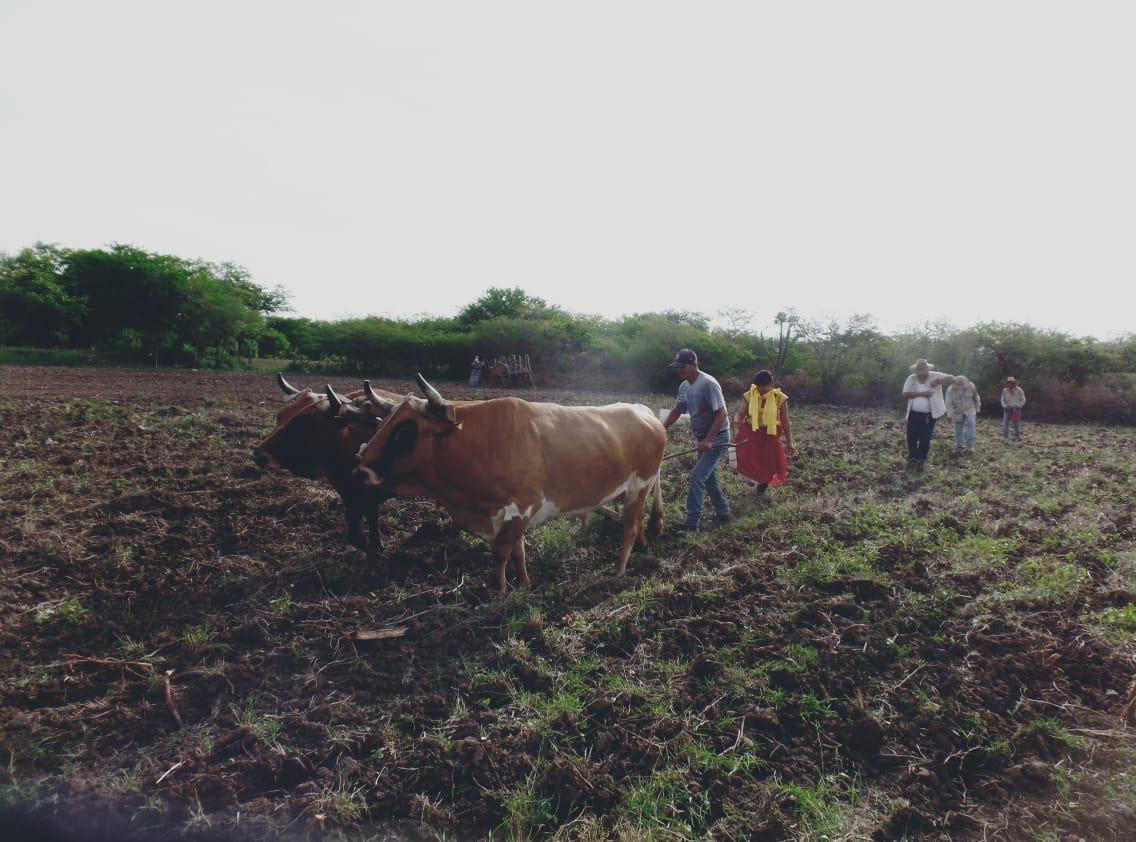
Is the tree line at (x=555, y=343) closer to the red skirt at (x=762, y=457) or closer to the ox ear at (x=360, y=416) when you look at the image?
the red skirt at (x=762, y=457)

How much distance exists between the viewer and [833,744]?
3.14 m

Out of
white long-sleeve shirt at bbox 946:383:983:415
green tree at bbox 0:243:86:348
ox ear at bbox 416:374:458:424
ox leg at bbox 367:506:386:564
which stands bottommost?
ox leg at bbox 367:506:386:564

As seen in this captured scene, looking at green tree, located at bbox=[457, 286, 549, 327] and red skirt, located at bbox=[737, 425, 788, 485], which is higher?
green tree, located at bbox=[457, 286, 549, 327]

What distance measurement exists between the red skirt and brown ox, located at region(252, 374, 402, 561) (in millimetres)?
4452

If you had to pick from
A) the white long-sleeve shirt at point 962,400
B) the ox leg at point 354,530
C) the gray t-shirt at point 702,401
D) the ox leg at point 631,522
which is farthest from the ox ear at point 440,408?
the white long-sleeve shirt at point 962,400

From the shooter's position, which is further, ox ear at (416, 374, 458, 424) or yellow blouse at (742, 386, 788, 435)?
yellow blouse at (742, 386, 788, 435)

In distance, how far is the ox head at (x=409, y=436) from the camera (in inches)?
176

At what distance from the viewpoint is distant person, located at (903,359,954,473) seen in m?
9.68

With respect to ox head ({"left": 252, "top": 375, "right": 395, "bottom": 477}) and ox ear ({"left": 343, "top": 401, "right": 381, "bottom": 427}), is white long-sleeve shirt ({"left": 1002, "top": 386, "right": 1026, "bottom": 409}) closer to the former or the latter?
ox head ({"left": 252, "top": 375, "right": 395, "bottom": 477})

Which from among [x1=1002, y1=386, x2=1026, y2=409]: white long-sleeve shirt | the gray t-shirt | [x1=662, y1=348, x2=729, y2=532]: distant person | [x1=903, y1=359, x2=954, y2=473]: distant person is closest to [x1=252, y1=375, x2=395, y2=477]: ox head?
[x1=662, y1=348, x2=729, y2=532]: distant person

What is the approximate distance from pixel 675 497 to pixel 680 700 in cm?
440

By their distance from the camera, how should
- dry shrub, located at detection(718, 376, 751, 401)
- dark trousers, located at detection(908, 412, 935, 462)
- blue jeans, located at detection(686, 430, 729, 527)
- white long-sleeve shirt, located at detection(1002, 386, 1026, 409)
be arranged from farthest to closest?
dry shrub, located at detection(718, 376, 751, 401), white long-sleeve shirt, located at detection(1002, 386, 1026, 409), dark trousers, located at detection(908, 412, 935, 462), blue jeans, located at detection(686, 430, 729, 527)

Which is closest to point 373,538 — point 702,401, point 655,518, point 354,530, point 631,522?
point 354,530

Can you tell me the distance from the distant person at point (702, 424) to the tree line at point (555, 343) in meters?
19.2
